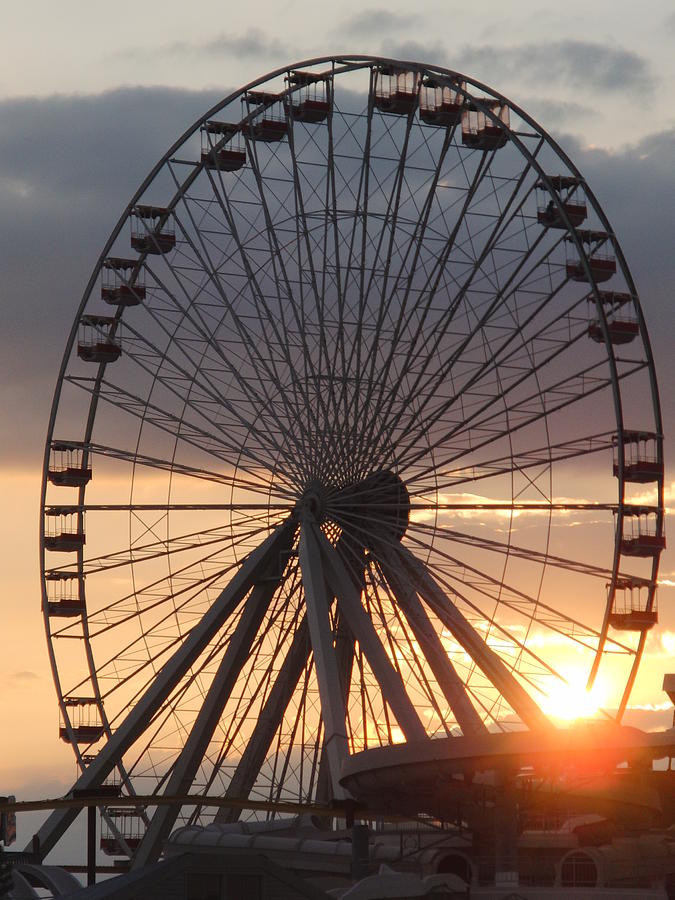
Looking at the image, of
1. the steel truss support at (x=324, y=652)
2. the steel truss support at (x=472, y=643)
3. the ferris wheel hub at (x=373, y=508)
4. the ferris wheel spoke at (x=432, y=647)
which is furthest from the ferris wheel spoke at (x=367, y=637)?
the steel truss support at (x=472, y=643)

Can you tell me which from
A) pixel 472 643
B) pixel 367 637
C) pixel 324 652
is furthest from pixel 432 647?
pixel 324 652

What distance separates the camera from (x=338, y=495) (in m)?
55.9

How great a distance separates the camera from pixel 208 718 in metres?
56.3

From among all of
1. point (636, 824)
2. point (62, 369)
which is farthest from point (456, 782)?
point (62, 369)

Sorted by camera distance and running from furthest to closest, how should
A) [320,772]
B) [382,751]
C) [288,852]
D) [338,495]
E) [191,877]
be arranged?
[320,772]
[338,495]
[288,852]
[382,751]
[191,877]

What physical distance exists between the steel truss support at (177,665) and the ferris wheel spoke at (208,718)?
18.3 inches

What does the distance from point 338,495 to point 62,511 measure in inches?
364

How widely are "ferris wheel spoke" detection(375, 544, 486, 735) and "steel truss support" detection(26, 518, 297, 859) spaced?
125 inches

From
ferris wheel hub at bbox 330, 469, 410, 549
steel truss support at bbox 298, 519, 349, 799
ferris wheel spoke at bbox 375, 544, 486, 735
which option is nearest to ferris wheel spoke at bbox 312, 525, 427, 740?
steel truss support at bbox 298, 519, 349, 799

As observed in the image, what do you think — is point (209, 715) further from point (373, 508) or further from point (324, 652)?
point (373, 508)

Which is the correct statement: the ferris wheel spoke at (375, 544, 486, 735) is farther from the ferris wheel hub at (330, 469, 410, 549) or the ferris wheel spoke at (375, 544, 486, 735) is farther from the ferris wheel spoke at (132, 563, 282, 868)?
the ferris wheel spoke at (132, 563, 282, 868)

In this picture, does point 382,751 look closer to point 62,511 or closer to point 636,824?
point 636,824

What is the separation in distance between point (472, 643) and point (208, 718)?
24.0ft

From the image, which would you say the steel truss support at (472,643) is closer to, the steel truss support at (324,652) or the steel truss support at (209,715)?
the steel truss support at (324,652)
